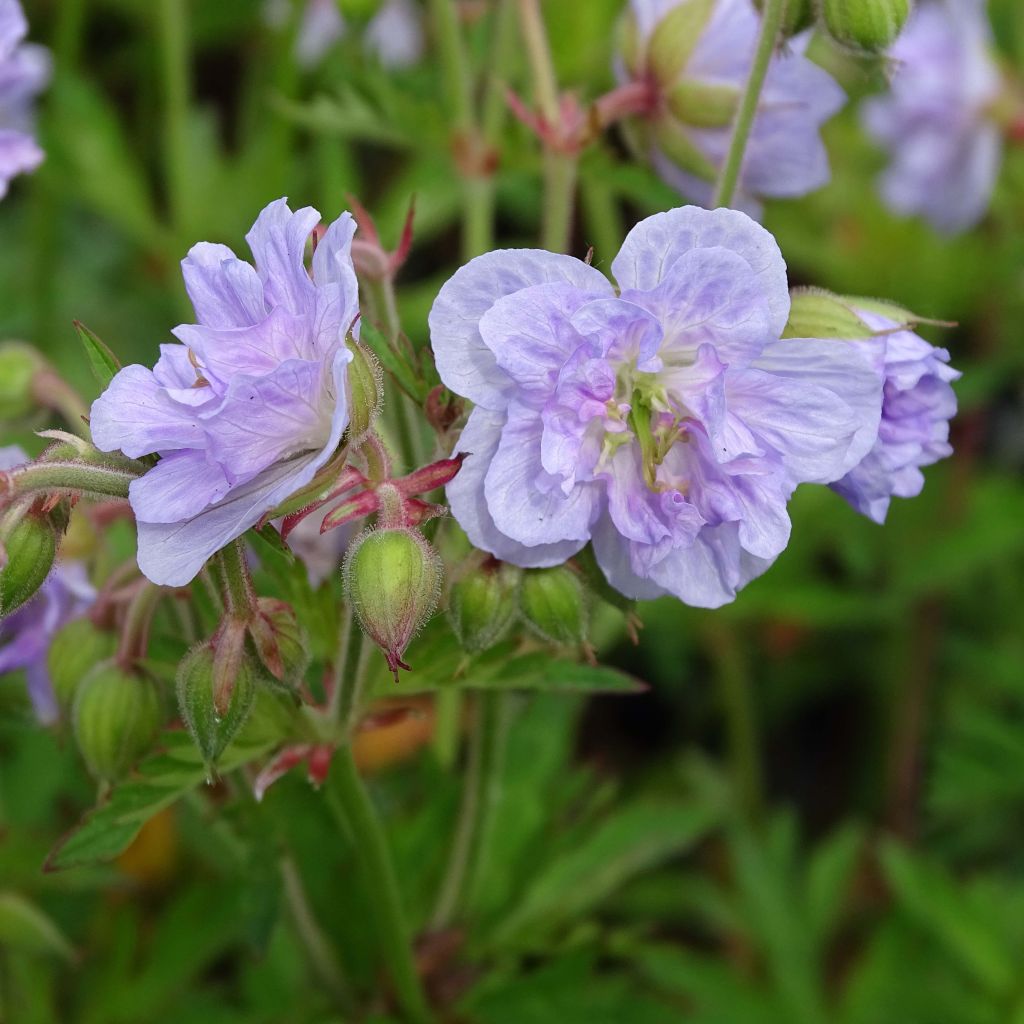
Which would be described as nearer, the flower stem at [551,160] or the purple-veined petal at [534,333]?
the purple-veined petal at [534,333]

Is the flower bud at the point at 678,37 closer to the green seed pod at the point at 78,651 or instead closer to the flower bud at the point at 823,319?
the flower bud at the point at 823,319

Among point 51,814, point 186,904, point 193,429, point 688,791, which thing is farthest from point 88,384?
point 193,429

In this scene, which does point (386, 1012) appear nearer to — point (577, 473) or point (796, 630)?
point (577, 473)

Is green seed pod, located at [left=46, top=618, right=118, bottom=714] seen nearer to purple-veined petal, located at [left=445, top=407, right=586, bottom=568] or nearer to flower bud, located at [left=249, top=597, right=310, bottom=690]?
flower bud, located at [left=249, top=597, right=310, bottom=690]

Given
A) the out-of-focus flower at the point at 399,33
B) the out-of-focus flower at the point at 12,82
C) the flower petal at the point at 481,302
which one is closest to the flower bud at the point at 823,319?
the flower petal at the point at 481,302

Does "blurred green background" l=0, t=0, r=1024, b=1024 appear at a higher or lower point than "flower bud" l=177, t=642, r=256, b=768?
lower

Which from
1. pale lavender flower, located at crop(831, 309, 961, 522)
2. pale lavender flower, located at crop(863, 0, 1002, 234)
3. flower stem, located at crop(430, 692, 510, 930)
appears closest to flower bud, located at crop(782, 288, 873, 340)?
pale lavender flower, located at crop(831, 309, 961, 522)
